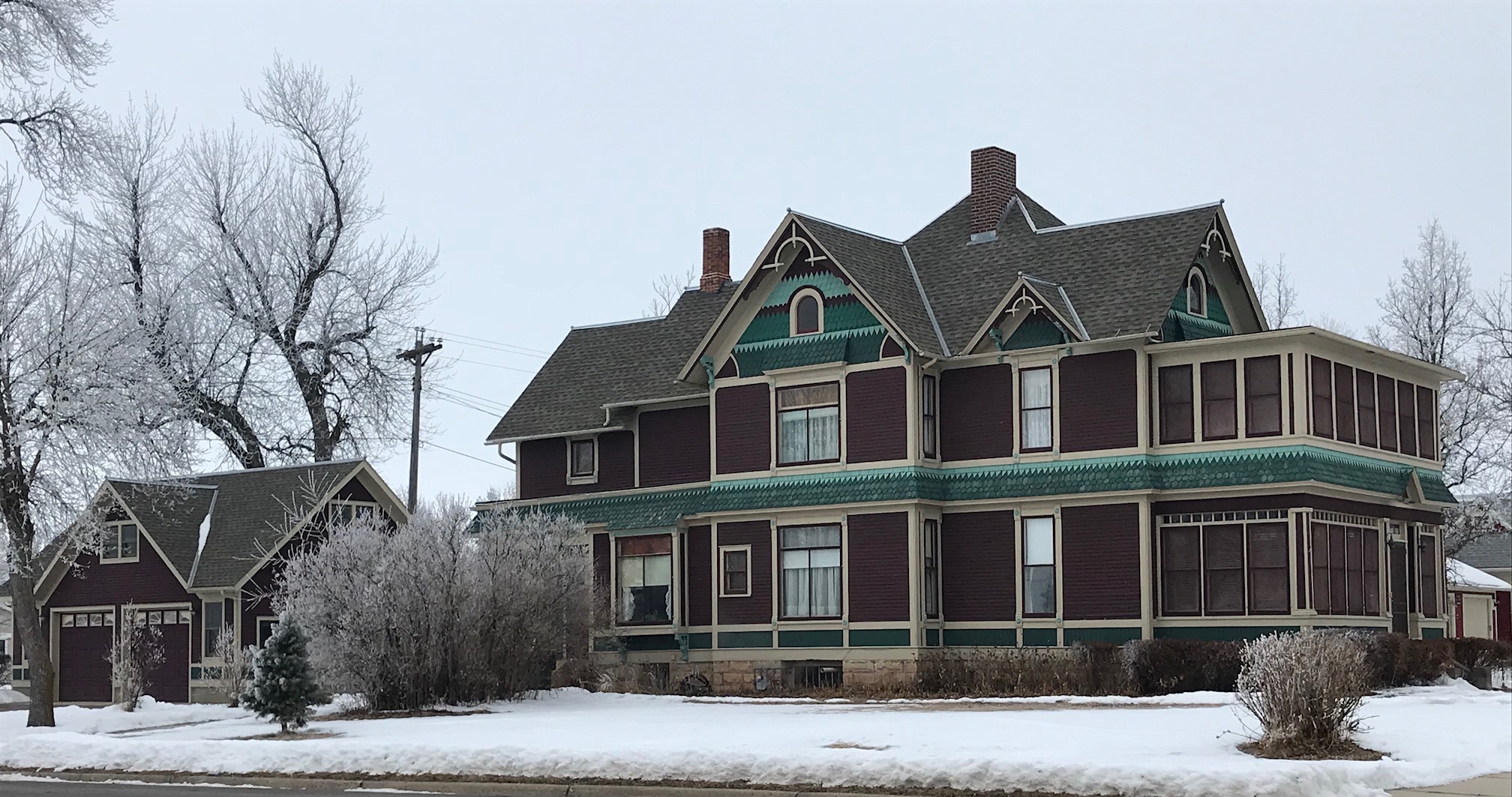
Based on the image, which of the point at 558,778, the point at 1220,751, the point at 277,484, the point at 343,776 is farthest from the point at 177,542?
the point at 1220,751

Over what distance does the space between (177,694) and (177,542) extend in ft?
13.8

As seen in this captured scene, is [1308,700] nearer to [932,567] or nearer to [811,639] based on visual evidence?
[932,567]

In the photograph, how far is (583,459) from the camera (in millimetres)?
44625

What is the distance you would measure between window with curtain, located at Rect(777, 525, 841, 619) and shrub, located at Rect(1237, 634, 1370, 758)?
738 inches

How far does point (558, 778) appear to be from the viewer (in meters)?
21.2

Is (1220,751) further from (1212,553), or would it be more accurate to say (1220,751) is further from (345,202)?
(345,202)

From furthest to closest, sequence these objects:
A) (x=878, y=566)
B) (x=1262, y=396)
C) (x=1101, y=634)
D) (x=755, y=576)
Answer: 1. (x=755, y=576)
2. (x=878, y=566)
3. (x=1101, y=634)
4. (x=1262, y=396)

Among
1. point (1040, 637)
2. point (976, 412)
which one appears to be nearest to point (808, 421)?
point (976, 412)

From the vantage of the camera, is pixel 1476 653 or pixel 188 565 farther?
pixel 188 565

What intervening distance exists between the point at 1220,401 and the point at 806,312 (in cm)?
960

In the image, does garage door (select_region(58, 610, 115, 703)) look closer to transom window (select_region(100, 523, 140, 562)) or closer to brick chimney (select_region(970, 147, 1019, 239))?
transom window (select_region(100, 523, 140, 562))

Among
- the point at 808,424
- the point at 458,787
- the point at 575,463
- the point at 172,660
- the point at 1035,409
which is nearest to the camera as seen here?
the point at 458,787

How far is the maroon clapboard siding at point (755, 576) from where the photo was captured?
39375 millimetres

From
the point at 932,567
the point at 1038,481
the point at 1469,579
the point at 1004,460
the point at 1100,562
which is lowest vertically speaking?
the point at 1469,579
